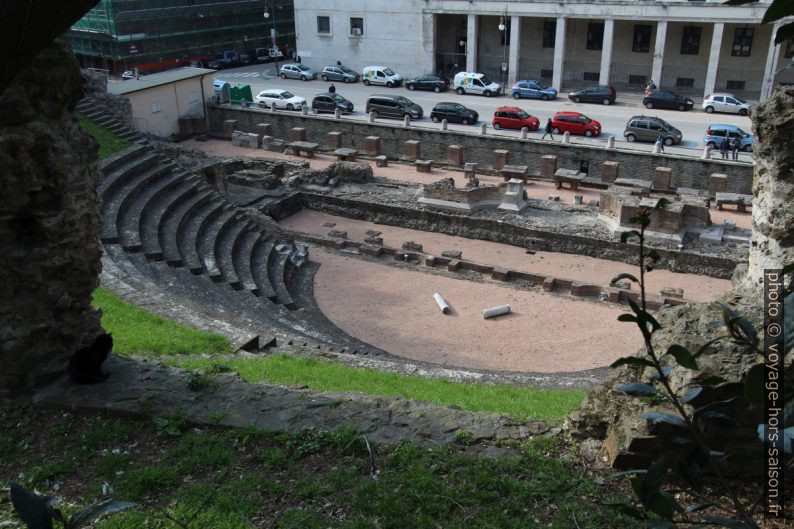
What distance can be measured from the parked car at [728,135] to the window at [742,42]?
1361 centimetres

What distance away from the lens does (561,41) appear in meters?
38.8

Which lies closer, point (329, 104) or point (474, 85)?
point (329, 104)

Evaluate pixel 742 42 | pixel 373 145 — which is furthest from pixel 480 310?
pixel 742 42

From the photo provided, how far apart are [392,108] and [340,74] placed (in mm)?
11608

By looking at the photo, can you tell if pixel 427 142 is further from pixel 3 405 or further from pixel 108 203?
pixel 3 405

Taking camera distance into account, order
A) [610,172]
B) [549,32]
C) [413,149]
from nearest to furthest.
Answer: [610,172] < [413,149] < [549,32]

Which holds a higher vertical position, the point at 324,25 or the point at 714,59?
the point at 324,25

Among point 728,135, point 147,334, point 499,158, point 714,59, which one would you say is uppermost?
point 714,59

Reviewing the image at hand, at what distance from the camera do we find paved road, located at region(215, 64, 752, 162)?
28875mm

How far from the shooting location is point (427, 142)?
1153 inches

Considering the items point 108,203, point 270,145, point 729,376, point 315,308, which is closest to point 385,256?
point 315,308

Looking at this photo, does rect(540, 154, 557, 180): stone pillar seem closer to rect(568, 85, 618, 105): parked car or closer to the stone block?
the stone block

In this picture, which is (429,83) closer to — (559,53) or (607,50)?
(559,53)

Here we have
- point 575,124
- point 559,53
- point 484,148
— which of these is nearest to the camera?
point 484,148
